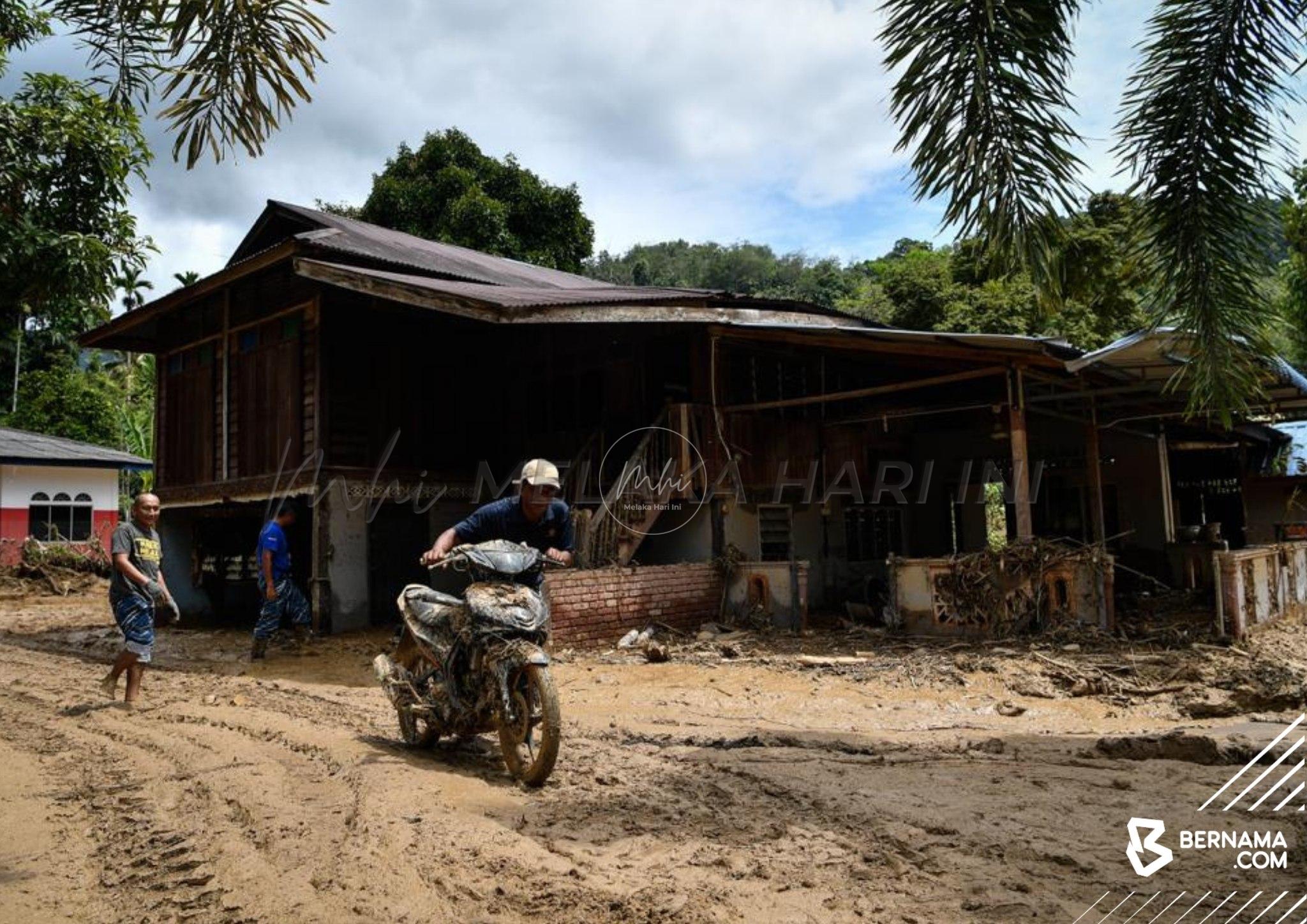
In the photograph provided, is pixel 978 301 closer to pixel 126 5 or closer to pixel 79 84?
pixel 79 84

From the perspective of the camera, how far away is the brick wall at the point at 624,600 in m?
9.94

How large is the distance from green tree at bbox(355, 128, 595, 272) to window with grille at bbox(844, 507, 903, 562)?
49.2 feet

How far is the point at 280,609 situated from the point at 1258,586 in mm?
11016

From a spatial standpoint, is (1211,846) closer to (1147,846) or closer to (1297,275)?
(1147,846)

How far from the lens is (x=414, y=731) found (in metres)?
5.62

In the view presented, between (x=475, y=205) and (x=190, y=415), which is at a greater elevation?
(x=475, y=205)

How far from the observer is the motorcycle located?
184 inches

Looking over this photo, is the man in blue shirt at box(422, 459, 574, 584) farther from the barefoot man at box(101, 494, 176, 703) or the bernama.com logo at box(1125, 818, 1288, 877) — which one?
the barefoot man at box(101, 494, 176, 703)

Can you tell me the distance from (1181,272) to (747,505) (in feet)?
27.6

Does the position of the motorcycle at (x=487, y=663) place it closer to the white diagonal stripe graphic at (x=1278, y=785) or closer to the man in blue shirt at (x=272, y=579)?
the white diagonal stripe graphic at (x=1278, y=785)

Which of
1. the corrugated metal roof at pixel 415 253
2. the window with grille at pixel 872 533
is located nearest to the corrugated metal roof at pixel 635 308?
the corrugated metal roof at pixel 415 253

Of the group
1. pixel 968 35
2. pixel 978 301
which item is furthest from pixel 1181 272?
pixel 978 301

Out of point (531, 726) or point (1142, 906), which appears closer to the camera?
point (1142, 906)

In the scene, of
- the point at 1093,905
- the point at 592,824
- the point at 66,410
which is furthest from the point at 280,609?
the point at 66,410
